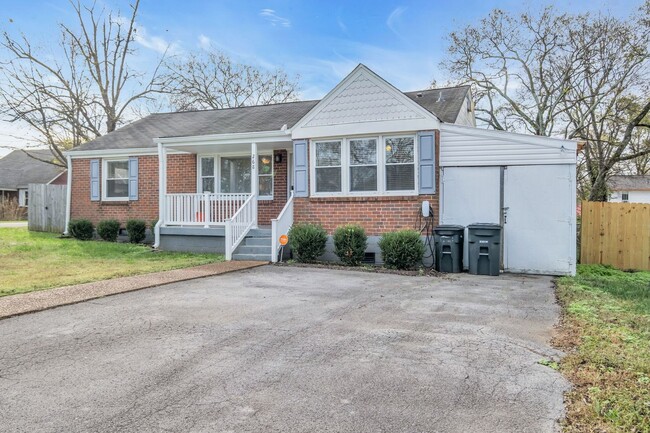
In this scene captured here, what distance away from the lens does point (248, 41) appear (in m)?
20.5

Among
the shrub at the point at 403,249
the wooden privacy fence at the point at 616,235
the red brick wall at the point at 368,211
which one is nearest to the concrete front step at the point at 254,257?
the red brick wall at the point at 368,211

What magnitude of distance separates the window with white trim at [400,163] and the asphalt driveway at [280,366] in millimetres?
4482

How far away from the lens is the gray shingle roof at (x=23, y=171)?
37919 millimetres

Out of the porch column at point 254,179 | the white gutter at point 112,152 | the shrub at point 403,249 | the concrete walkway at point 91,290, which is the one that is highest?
the white gutter at point 112,152

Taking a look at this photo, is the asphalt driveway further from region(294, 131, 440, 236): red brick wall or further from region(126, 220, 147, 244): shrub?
region(126, 220, 147, 244): shrub

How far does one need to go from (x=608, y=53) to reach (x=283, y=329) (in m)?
20.3

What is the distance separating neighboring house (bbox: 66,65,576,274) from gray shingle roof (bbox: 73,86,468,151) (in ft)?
0.43

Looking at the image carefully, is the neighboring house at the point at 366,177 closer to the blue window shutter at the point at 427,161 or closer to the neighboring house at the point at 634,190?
the blue window shutter at the point at 427,161

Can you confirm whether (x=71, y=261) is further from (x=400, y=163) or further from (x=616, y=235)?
(x=616, y=235)

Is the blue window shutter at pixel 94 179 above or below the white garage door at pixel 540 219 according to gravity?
above

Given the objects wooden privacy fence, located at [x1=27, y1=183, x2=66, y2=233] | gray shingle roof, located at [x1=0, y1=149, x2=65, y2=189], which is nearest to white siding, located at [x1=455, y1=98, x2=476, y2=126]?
wooden privacy fence, located at [x1=27, y1=183, x2=66, y2=233]

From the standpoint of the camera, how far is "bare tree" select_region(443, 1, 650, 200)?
1819 cm

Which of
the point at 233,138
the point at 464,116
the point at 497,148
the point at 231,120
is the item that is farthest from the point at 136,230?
the point at 464,116

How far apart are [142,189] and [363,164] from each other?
7679mm
